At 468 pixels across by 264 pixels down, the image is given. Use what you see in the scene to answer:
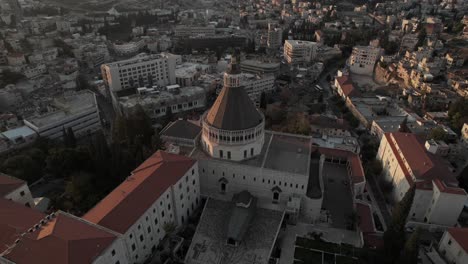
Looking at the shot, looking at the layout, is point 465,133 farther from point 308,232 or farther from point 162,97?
point 162,97

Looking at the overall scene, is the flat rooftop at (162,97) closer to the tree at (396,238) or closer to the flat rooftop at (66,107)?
the flat rooftop at (66,107)

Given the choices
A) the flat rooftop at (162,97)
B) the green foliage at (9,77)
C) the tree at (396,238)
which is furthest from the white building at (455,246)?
the green foliage at (9,77)

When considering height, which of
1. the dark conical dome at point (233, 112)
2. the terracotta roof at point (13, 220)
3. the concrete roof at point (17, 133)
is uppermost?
the dark conical dome at point (233, 112)

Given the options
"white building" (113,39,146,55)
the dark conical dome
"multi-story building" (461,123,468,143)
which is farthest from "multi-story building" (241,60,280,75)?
the dark conical dome

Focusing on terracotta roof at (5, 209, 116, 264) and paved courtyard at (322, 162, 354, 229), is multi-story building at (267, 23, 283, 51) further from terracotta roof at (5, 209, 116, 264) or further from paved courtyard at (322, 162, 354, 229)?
terracotta roof at (5, 209, 116, 264)

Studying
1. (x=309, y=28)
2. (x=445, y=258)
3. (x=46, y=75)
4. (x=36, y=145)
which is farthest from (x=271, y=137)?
(x=309, y=28)

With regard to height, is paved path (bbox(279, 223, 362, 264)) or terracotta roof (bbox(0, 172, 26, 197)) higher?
terracotta roof (bbox(0, 172, 26, 197))

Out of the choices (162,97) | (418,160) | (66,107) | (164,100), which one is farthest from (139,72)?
(418,160)

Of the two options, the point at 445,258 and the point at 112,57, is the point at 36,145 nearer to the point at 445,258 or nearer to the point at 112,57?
the point at 445,258
